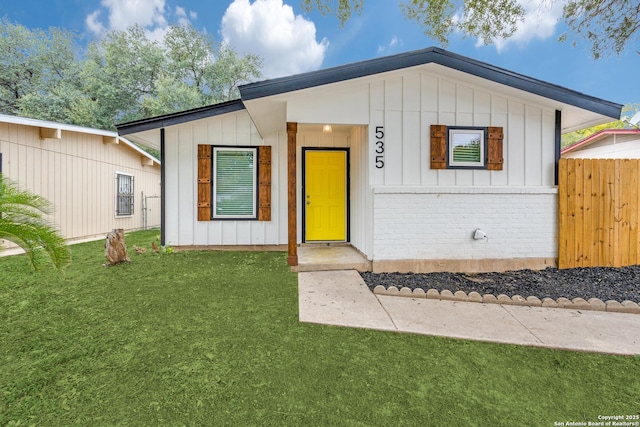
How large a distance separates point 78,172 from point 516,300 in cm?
894

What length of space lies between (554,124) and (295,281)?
14.7ft

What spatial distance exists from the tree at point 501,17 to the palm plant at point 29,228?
16.5 feet

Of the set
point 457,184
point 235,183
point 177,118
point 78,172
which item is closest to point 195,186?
point 235,183

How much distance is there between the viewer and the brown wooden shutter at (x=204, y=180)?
18.3 ft

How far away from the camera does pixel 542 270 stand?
4414 mm

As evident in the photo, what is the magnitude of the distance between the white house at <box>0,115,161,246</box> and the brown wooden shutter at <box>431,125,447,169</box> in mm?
6540

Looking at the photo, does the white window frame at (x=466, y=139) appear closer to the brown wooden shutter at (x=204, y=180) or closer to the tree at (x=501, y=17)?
the tree at (x=501, y=17)

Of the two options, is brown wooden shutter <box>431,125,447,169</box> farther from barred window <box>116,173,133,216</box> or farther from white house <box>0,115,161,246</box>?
barred window <box>116,173,133,216</box>

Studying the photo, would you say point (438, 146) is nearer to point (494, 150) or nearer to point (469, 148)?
point (469, 148)

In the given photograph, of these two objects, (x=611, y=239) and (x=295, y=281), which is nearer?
(x=295, y=281)

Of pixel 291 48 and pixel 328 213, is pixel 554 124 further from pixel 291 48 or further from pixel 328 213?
pixel 291 48

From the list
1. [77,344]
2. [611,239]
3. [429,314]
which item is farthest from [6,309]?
[611,239]

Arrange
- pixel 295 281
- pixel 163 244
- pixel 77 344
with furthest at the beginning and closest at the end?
pixel 163 244 → pixel 295 281 → pixel 77 344

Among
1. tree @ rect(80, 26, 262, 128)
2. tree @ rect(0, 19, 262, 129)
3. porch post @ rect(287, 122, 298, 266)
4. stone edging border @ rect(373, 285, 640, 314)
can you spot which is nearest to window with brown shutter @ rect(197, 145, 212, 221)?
porch post @ rect(287, 122, 298, 266)
